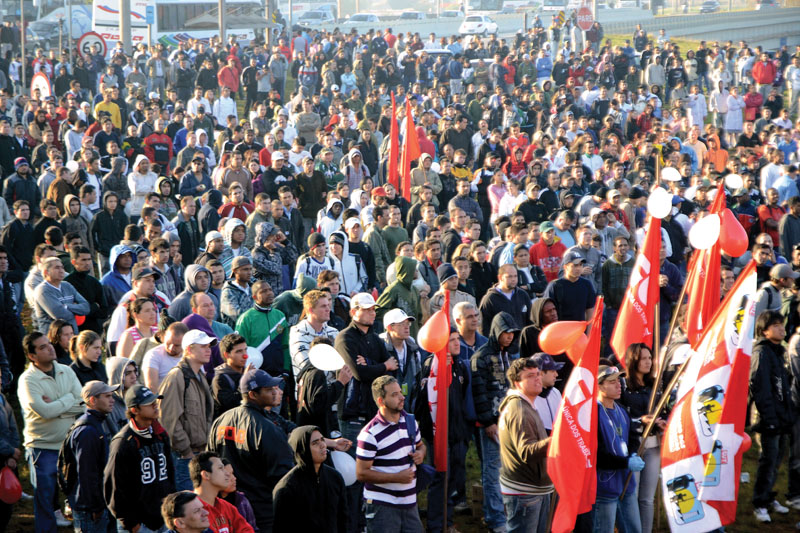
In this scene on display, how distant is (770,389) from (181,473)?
17.0 ft

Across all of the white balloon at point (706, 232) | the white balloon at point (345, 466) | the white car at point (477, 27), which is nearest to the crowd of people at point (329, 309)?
the white balloon at point (345, 466)

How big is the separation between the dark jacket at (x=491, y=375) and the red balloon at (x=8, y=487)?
3.64m

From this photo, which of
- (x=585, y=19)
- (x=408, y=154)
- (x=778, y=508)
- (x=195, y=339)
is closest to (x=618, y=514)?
(x=778, y=508)

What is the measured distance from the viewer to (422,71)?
100 ft

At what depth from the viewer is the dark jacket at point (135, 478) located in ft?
22.0

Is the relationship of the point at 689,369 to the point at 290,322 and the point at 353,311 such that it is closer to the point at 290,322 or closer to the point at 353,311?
the point at 353,311

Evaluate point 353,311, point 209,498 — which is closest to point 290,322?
point 353,311

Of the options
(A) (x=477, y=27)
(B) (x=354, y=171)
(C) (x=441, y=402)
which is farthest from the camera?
(A) (x=477, y=27)

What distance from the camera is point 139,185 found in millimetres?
15312

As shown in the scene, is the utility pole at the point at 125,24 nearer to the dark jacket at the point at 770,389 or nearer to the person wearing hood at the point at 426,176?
the person wearing hood at the point at 426,176

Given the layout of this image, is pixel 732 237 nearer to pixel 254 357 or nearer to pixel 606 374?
pixel 606 374

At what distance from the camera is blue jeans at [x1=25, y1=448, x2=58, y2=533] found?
25.9 feet

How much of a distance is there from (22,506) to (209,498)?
12.0 feet

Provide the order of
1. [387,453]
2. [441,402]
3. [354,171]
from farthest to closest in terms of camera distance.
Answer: [354,171] → [441,402] → [387,453]
